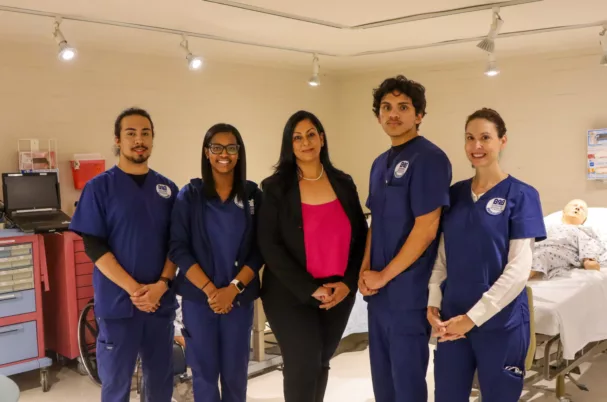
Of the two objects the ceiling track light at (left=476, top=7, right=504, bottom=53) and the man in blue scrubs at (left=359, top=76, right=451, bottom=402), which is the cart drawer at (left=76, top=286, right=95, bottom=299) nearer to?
the man in blue scrubs at (left=359, top=76, right=451, bottom=402)

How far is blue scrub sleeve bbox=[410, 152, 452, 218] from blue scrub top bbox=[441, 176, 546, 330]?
0.31ft

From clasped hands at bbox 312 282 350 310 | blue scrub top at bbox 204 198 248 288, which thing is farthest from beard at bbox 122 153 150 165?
clasped hands at bbox 312 282 350 310

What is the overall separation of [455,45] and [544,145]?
4.05 feet

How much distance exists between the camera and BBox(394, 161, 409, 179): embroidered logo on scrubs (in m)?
2.04

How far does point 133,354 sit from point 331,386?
1.52 meters

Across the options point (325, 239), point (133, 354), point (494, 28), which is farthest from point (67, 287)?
point (494, 28)

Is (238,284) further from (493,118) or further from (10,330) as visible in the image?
(10,330)

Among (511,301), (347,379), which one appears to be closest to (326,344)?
(511,301)

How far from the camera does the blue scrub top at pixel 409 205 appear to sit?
1.99 metres

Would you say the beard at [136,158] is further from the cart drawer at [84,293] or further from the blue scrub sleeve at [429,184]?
the cart drawer at [84,293]

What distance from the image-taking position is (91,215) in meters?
2.26

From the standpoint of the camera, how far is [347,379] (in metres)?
3.56

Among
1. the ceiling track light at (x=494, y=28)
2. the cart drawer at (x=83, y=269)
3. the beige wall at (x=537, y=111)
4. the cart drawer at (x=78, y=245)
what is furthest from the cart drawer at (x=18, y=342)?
the beige wall at (x=537, y=111)

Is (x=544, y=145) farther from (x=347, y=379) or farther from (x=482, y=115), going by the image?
(x=482, y=115)
